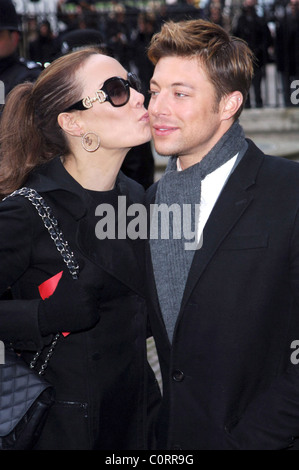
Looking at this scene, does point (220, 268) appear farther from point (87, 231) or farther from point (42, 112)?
point (42, 112)

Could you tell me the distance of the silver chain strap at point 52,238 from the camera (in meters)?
2.93

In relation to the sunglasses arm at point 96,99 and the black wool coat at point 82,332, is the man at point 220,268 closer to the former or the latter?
the black wool coat at point 82,332

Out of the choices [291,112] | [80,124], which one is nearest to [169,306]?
[80,124]

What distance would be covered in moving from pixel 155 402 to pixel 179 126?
46.7 inches

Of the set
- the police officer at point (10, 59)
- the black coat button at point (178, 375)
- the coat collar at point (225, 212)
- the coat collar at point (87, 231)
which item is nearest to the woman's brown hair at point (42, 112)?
the coat collar at point (87, 231)

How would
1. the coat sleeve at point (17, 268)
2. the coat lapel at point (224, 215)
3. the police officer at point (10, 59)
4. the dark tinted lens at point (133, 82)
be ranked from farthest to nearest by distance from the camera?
the police officer at point (10, 59), the dark tinted lens at point (133, 82), the coat sleeve at point (17, 268), the coat lapel at point (224, 215)

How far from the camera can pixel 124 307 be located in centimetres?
310

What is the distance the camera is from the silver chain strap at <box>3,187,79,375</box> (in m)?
2.93

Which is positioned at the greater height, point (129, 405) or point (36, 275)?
point (36, 275)

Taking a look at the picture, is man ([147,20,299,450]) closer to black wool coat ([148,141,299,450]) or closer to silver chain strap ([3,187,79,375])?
black wool coat ([148,141,299,450])

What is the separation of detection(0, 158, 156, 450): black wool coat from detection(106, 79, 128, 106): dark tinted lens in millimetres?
400

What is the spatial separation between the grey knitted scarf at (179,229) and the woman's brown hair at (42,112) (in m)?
0.64

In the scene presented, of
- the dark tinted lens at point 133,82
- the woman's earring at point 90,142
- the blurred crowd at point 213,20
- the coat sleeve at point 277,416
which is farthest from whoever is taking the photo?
the blurred crowd at point 213,20
